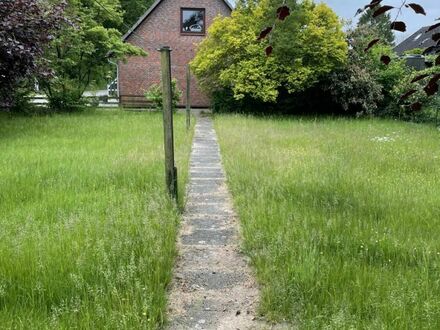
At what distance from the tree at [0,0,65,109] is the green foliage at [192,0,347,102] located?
7.53 meters

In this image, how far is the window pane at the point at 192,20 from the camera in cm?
2436

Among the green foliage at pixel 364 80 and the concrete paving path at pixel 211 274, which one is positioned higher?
the green foliage at pixel 364 80

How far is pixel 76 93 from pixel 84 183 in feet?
46.0

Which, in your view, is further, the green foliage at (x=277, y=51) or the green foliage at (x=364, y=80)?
the green foliage at (x=364, y=80)

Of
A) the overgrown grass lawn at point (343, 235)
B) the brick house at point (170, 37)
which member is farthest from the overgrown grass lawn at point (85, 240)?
the brick house at point (170, 37)

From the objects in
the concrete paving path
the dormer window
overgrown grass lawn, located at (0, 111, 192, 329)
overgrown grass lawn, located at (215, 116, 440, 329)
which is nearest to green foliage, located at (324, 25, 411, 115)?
the dormer window

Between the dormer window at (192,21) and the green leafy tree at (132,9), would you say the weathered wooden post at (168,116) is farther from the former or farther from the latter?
the green leafy tree at (132,9)

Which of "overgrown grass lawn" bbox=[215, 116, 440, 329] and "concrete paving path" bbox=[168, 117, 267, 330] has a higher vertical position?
"overgrown grass lawn" bbox=[215, 116, 440, 329]

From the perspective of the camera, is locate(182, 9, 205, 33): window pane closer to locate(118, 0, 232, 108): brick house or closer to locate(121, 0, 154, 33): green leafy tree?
locate(118, 0, 232, 108): brick house

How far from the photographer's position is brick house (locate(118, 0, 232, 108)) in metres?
24.0

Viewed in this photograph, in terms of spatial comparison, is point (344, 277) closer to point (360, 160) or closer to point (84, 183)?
point (84, 183)

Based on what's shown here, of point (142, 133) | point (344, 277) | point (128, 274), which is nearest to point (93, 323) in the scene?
point (128, 274)

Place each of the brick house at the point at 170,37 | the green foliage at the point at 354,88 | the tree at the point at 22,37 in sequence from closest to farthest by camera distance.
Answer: the tree at the point at 22,37 < the green foliage at the point at 354,88 < the brick house at the point at 170,37

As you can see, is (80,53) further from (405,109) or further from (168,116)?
(168,116)
